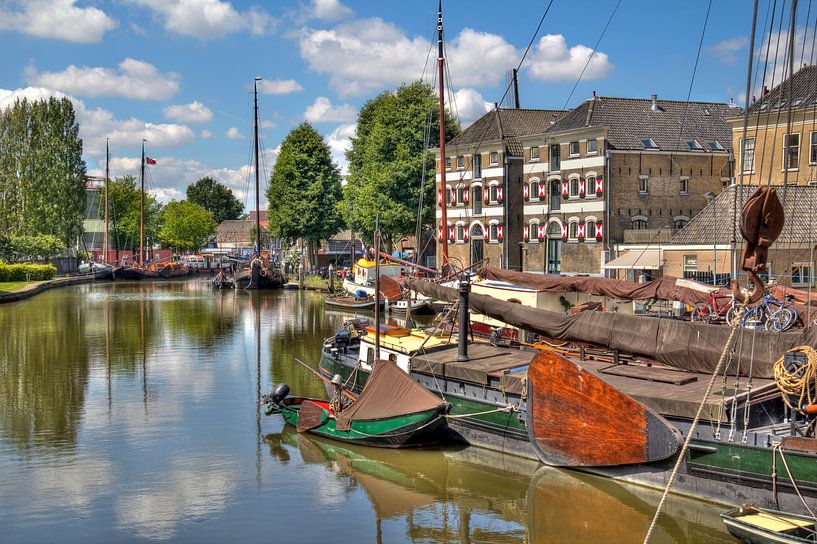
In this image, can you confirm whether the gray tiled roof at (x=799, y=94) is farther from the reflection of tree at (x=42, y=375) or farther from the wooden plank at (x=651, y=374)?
the reflection of tree at (x=42, y=375)

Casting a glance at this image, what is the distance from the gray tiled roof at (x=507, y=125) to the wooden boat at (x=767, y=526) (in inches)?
1988

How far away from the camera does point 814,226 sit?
37.2 meters

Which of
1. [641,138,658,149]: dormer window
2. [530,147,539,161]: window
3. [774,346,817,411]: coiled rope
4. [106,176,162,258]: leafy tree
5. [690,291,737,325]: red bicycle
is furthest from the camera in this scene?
[106,176,162,258]: leafy tree

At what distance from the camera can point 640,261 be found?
46094mm

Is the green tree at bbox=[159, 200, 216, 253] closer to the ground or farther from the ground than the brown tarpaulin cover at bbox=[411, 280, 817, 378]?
farther from the ground

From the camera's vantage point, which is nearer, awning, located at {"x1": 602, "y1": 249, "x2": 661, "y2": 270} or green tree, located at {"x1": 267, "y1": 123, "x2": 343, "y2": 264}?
awning, located at {"x1": 602, "y1": 249, "x2": 661, "y2": 270}

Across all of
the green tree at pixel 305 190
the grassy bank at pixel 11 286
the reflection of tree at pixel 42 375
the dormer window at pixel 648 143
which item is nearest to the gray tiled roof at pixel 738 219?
the dormer window at pixel 648 143

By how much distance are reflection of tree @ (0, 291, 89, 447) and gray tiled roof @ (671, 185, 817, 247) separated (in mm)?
28918

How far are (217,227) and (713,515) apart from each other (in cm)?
15125

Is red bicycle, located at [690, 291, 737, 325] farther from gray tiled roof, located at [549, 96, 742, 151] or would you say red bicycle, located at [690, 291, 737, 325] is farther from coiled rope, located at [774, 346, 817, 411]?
gray tiled roof, located at [549, 96, 742, 151]

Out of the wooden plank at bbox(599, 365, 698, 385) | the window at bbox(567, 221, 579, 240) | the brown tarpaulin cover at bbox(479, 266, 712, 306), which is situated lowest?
the wooden plank at bbox(599, 365, 698, 385)

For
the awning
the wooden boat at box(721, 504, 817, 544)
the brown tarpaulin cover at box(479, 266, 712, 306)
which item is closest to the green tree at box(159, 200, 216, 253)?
the awning

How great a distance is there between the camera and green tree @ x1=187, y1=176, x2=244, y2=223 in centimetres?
16038

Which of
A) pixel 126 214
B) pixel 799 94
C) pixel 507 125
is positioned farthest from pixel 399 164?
pixel 126 214
